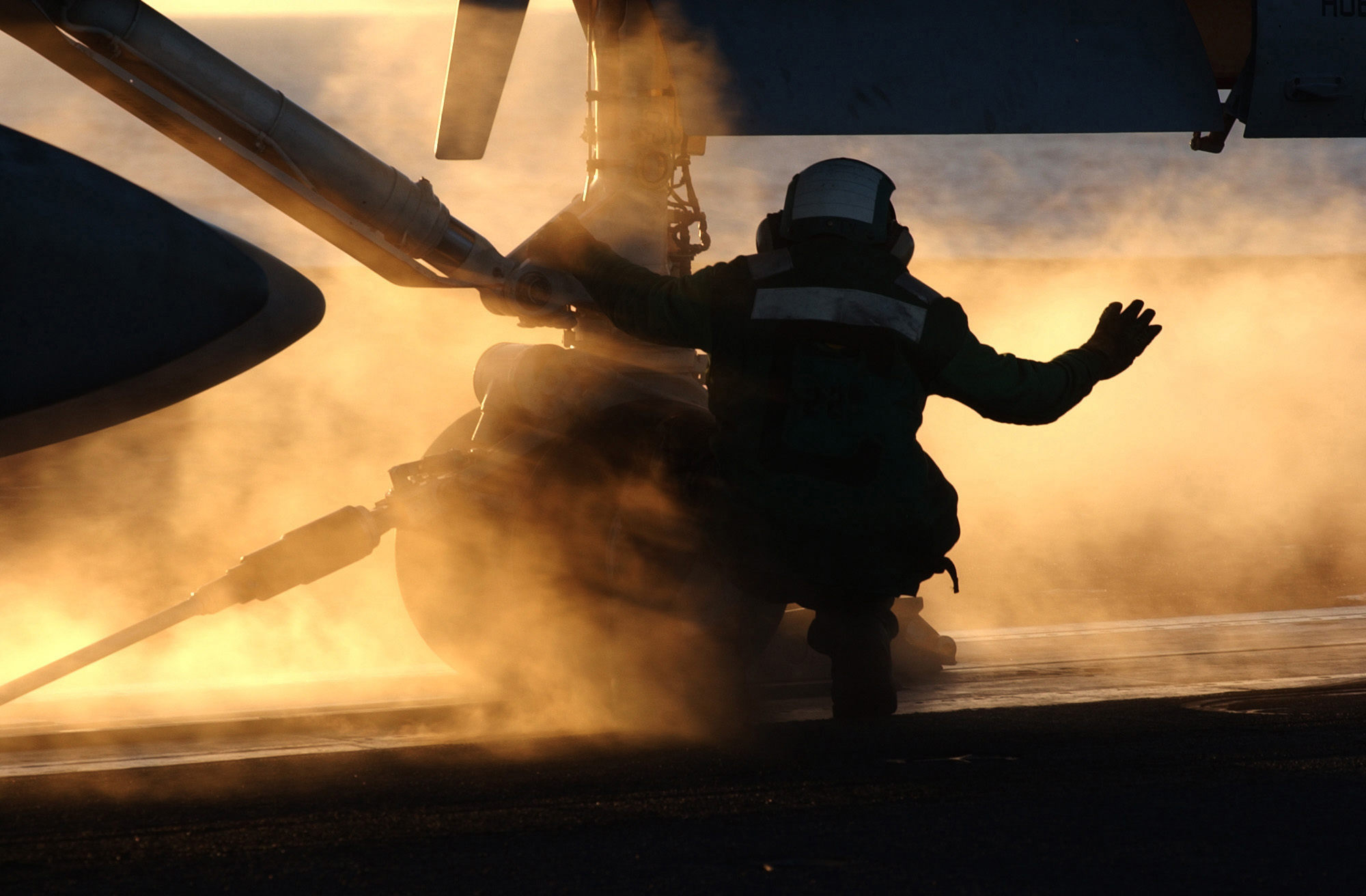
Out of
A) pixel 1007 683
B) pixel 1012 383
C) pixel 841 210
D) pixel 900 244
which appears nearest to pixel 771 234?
pixel 841 210

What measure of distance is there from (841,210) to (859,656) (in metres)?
1.46

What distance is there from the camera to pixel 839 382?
154 inches

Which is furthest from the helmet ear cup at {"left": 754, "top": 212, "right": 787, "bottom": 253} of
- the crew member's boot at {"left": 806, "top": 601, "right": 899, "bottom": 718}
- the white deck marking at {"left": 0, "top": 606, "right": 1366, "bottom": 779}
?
the white deck marking at {"left": 0, "top": 606, "right": 1366, "bottom": 779}

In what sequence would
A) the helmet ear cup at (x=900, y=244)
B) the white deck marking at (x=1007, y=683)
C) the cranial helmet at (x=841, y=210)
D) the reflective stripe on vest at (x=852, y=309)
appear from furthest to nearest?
1. the white deck marking at (x=1007, y=683)
2. the helmet ear cup at (x=900, y=244)
3. the cranial helmet at (x=841, y=210)
4. the reflective stripe on vest at (x=852, y=309)

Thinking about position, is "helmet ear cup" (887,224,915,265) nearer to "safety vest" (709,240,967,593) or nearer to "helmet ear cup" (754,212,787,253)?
"safety vest" (709,240,967,593)

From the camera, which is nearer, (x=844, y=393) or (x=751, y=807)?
(x=751, y=807)

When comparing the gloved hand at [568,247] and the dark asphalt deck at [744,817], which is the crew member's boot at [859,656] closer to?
the dark asphalt deck at [744,817]

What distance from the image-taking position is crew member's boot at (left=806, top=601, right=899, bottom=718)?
13.9ft

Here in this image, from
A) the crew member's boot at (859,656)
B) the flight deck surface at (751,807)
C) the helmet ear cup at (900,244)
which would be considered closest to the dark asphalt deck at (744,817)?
the flight deck surface at (751,807)

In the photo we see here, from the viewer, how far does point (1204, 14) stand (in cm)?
558

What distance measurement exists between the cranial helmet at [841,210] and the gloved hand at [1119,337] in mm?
672

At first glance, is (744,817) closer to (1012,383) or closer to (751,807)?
A: (751,807)

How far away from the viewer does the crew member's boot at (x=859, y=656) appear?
4.23 m

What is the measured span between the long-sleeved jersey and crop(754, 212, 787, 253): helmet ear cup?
0.44ft
